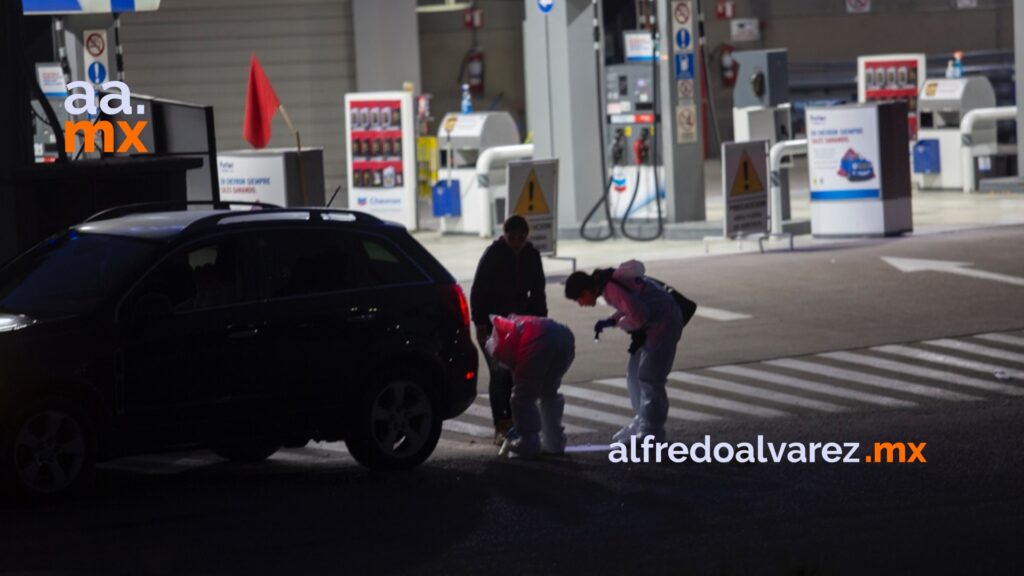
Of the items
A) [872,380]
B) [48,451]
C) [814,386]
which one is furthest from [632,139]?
[48,451]

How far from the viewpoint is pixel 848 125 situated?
23.1 metres

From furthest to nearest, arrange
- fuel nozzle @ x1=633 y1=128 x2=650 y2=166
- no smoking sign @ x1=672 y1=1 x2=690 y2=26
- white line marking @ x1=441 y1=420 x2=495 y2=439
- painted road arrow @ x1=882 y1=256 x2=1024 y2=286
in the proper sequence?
1. fuel nozzle @ x1=633 y1=128 x2=650 y2=166
2. no smoking sign @ x1=672 y1=1 x2=690 y2=26
3. painted road arrow @ x1=882 y1=256 x2=1024 y2=286
4. white line marking @ x1=441 y1=420 x2=495 y2=439

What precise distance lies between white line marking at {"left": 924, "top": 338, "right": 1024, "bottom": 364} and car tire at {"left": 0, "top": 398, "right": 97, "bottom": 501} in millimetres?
7782

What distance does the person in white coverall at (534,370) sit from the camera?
11.2 metres

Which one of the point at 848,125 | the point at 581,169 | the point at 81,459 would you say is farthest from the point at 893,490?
the point at 581,169

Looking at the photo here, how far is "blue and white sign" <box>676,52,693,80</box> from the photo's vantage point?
2462cm

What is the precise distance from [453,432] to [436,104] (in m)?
30.9

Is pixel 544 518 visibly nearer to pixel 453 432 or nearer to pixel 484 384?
pixel 453 432

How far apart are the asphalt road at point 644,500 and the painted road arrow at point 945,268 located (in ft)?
12.3

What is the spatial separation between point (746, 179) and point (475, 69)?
20.8 metres

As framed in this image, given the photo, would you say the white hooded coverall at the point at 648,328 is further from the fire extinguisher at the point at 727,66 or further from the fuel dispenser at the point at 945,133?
the fire extinguisher at the point at 727,66

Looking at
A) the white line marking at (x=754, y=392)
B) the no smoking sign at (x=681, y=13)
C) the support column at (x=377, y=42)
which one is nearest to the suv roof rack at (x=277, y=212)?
the white line marking at (x=754, y=392)

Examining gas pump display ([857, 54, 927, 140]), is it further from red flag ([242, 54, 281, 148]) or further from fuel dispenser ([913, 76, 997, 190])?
red flag ([242, 54, 281, 148])

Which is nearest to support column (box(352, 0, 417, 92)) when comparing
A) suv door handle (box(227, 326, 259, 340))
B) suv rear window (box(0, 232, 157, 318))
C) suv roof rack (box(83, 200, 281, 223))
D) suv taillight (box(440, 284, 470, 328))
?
suv roof rack (box(83, 200, 281, 223))
